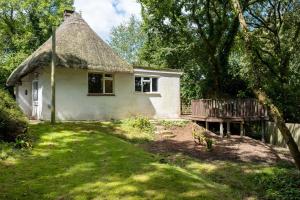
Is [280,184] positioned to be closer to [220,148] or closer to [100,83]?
[220,148]

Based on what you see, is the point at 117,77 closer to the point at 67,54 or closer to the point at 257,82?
the point at 67,54

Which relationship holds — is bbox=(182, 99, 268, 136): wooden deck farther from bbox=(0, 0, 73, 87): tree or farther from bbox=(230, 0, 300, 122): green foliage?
bbox=(0, 0, 73, 87): tree

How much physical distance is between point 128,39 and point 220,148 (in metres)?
58.5

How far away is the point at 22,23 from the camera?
41.6m

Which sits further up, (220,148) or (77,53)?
(77,53)

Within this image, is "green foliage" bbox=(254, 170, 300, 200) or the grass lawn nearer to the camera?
the grass lawn

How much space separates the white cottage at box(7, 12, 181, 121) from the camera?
20.6 meters

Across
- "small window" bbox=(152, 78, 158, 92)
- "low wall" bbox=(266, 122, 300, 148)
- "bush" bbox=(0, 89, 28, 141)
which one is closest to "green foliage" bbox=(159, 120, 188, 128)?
"small window" bbox=(152, 78, 158, 92)

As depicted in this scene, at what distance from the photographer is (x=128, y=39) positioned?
72.8 metres

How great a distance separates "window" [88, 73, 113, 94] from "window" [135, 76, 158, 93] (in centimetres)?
203

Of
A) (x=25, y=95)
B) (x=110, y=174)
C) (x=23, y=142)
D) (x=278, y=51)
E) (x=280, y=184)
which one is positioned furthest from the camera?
(x=278, y=51)

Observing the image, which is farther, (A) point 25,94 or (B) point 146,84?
(A) point 25,94

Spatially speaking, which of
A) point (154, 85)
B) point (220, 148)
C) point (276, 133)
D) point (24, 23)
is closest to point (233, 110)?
point (276, 133)

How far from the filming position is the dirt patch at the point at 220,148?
14828 mm
